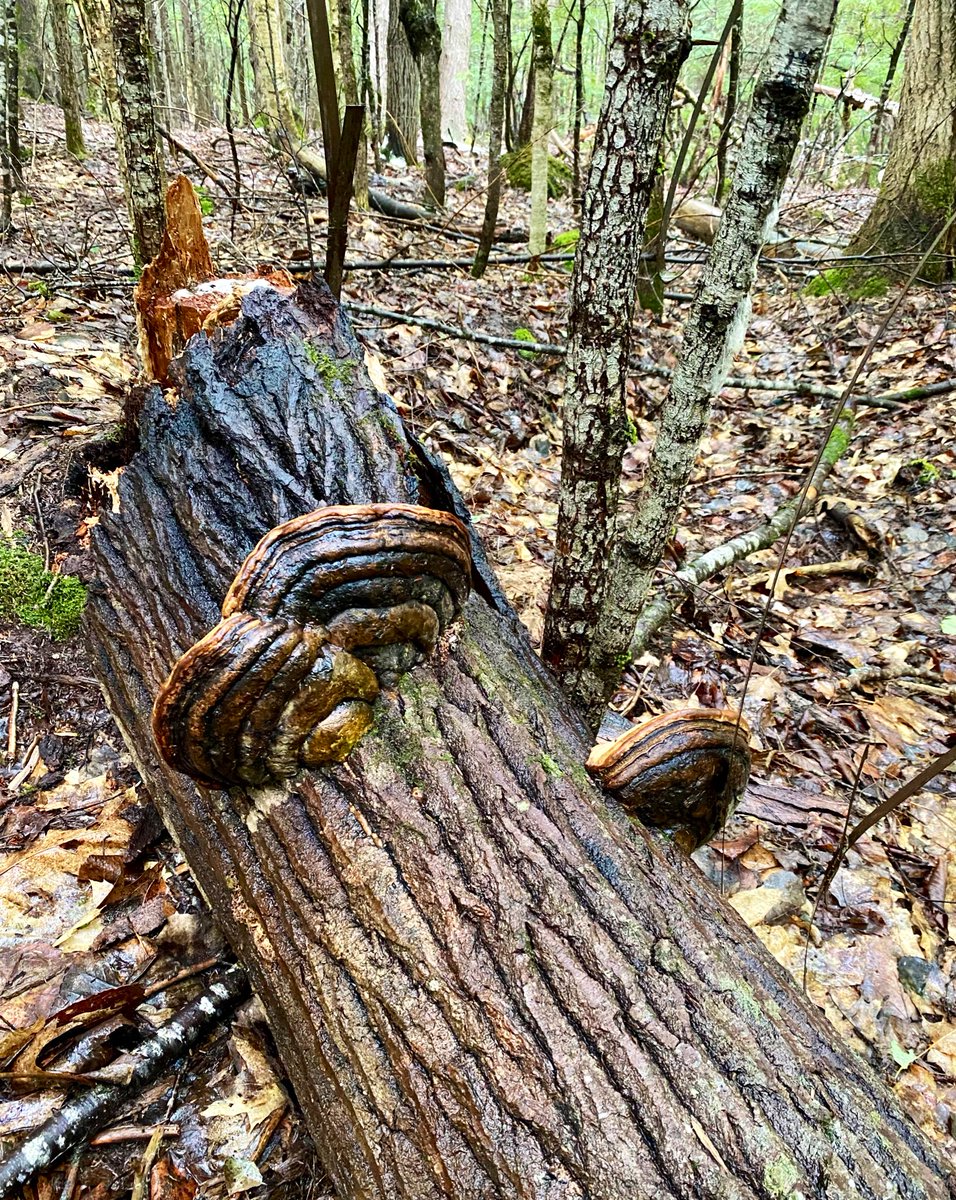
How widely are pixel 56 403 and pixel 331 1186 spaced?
4.17 m

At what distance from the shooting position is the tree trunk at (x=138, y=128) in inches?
163

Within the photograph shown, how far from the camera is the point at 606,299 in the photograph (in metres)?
2.38

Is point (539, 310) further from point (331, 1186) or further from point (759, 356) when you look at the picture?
point (331, 1186)

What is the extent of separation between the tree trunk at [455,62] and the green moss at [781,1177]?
20.0 m

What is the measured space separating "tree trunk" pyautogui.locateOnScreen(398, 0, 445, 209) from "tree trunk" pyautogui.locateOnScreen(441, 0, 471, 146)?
8.79 m

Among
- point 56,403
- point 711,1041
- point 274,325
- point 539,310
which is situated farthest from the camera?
point 539,310

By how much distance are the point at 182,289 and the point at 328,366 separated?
2.64ft

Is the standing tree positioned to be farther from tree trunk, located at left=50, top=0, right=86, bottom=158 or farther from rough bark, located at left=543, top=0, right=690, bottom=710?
tree trunk, located at left=50, top=0, right=86, bottom=158

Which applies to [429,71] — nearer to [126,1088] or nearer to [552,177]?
[552,177]

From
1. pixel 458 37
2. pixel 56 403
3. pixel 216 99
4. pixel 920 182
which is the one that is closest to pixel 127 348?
pixel 56 403

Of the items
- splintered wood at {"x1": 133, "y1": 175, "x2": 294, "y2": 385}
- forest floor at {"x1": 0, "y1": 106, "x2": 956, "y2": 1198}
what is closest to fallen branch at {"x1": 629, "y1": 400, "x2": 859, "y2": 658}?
forest floor at {"x1": 0, "y1": 106, "x2": 956, "y2": 1198}

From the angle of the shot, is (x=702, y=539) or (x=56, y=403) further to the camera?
(x=702, y=539)

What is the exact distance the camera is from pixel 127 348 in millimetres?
5230

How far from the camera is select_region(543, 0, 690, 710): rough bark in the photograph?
2129 millimetres
